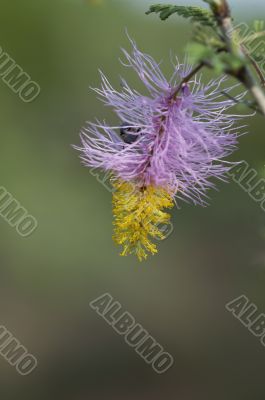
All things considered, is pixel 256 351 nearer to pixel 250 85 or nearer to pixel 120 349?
pixel 120 349

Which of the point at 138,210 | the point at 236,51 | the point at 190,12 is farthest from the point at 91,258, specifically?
the point at 236,51

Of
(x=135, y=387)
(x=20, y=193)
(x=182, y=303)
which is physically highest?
(x=182, y=303)

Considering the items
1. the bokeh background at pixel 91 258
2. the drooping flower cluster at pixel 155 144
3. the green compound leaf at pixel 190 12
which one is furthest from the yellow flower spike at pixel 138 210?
the bokeh background at pixel 91 258

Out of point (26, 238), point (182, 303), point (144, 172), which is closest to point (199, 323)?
point (182, 303)

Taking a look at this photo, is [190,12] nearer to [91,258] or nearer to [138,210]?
[138,210]

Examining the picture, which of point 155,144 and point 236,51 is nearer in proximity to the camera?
point 236,51

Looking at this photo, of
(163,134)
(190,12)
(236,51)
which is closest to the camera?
(236,51)
